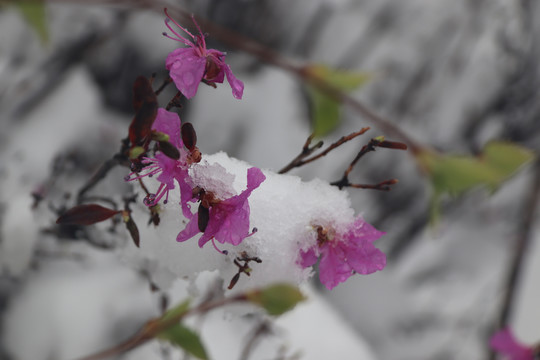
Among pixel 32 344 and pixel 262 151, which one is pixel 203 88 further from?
pixel 32 344

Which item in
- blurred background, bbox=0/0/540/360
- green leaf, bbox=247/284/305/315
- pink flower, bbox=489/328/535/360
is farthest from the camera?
blurred background, bbox=0/0/540/360

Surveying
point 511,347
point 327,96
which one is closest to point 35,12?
point 327,96

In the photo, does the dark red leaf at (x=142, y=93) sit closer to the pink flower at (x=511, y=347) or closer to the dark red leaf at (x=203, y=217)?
the dark red leaf at (x=203, y=217)

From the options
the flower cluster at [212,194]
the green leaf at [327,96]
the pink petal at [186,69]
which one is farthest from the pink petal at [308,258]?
the green leaf at [327,96]

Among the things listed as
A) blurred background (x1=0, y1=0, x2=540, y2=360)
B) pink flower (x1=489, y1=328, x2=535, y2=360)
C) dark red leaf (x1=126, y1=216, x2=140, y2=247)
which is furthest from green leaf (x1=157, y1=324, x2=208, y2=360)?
pink flower (x1=489, y1=328, x2=535, y2=360)

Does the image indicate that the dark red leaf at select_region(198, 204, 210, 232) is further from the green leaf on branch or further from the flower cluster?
the green leaf on branch

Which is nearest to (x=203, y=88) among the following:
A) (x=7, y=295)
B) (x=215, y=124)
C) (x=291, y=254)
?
(x=215, y=124)

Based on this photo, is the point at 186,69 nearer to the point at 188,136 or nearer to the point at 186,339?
the point at 188,136
